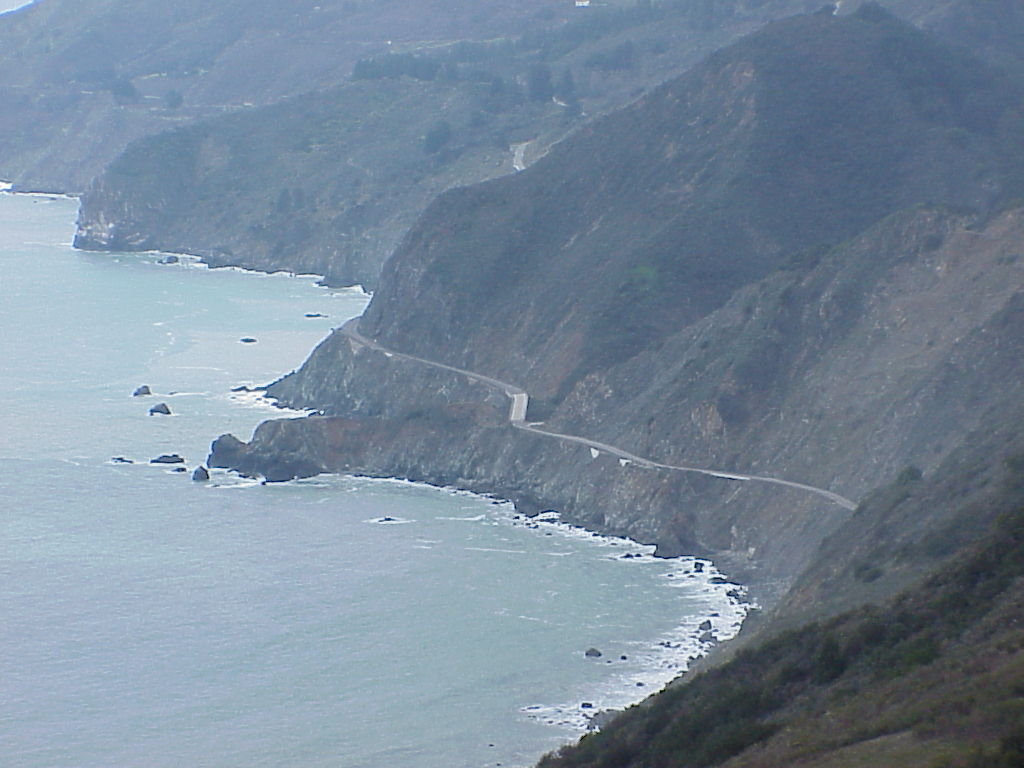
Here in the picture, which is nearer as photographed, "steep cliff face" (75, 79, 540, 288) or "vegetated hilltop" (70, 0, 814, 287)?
"steep cliff face" (75, 79, 540, 288)

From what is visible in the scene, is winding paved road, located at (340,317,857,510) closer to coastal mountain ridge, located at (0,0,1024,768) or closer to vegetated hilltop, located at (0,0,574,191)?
coastal mountain ridge, located at (0,0,1024,768)

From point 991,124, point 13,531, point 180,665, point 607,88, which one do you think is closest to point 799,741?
point 180,665

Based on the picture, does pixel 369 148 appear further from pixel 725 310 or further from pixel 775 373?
pixel 775 373

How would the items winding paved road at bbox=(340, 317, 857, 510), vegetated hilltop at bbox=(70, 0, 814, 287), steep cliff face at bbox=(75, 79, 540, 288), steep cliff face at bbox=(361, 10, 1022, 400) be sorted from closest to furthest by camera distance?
winding paved road at bbox=(340, 317, 857, 510), steep cliff face at bbox=(361, 10, 1022, 400), steep cliff face at bbox=(75, 79, 540, 288), vegetated hilltop at bbox=(70, 0, 814, 287)

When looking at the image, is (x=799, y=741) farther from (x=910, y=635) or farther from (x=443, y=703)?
(x=443, y=703)

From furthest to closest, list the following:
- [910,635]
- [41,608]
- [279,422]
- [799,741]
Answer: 1. [279,422]
2. [41,608]
3. [910,635]
4. [799,741]

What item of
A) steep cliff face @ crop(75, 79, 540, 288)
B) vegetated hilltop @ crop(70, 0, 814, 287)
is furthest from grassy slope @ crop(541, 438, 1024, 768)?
steep cliff face @ crop(75, 79, 540, 288)

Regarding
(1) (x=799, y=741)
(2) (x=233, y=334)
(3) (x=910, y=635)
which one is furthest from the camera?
(2) (x=233, y=334)

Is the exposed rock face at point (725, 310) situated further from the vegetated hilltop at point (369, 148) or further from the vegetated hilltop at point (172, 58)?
the vegetated hilltop at point (172, 58)
